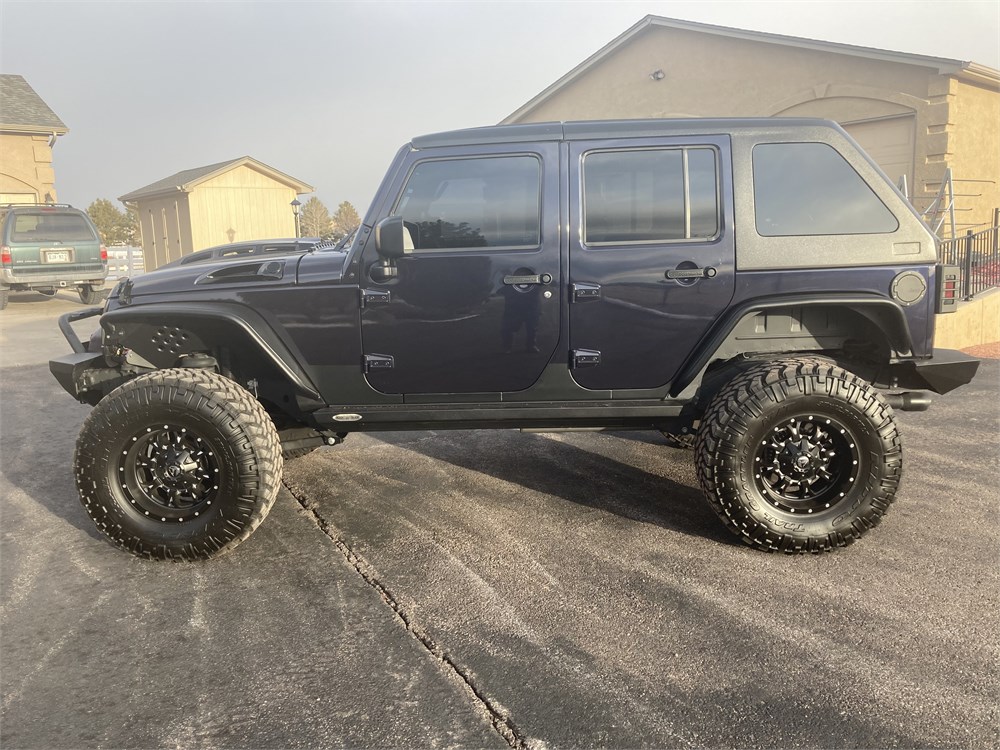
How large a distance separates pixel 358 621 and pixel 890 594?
227cm

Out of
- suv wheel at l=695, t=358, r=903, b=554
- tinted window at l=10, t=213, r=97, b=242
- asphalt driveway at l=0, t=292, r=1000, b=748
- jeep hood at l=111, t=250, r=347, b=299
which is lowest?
asphalt driveway at l=0, t=292, r=1000, b=748

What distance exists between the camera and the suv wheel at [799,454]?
364 centimetres

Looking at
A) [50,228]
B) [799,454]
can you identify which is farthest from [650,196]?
[50,228]

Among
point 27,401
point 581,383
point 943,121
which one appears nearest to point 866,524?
point 581,383

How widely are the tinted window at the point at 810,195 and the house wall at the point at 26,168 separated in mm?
28139

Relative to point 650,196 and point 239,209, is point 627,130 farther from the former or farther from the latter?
point 239,209

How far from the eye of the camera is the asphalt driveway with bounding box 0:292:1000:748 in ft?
8.11

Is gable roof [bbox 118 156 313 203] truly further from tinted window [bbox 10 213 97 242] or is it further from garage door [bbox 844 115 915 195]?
garage door [bbox 844 115 915 195]

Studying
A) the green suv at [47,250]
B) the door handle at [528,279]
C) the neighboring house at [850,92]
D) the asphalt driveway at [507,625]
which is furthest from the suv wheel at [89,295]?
the door handle at [528,279]

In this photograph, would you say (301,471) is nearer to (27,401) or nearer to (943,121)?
(27,401)

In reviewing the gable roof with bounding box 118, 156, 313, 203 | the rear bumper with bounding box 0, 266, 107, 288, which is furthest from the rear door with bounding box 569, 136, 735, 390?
the gable roof with bounding box 118, 156, 313, 203

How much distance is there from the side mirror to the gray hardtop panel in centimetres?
51

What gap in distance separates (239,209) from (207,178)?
5.30 feet

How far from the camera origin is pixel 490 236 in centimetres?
387
